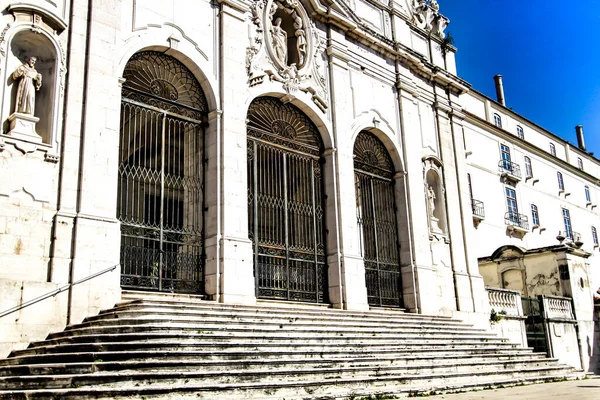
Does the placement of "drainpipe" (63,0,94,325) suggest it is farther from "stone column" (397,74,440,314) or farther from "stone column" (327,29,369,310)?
"stone column" (397,74,440,314)

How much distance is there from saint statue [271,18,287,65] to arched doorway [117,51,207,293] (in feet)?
9.05

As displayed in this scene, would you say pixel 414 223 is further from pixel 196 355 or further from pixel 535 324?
pixel 196 355

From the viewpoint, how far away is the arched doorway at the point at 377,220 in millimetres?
17922

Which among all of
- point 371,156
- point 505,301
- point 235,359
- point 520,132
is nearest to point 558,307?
point 505,301

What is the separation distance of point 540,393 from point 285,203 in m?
7.21

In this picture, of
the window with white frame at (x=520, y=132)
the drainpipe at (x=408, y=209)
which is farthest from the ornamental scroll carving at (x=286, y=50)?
the window with white frame at (x=520, y=132)

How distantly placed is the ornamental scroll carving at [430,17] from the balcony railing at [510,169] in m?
10.2

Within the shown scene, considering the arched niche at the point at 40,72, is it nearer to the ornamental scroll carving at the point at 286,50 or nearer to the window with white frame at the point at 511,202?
the ornamental scroll carving at the point at 286,50

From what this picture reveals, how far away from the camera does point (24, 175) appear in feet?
35.1

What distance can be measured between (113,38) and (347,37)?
8149 millimetres

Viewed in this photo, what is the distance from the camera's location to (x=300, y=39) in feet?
55.7

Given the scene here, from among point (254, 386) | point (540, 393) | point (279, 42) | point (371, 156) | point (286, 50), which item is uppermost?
point (279, 42)

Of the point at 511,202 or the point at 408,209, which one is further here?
the point at 511,202

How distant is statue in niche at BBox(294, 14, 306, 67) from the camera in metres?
17.0
